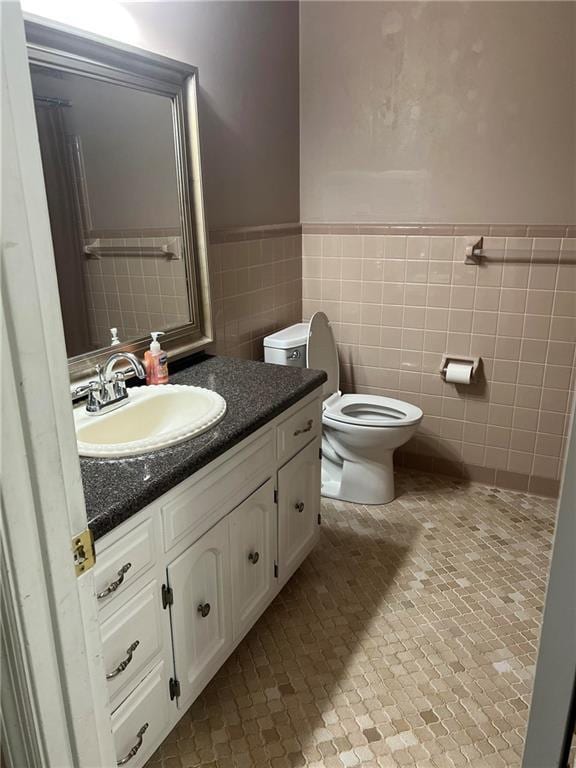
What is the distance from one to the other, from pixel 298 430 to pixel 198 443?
20.9 inches

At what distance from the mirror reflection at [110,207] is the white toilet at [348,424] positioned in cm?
67

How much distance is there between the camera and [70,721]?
757 mm

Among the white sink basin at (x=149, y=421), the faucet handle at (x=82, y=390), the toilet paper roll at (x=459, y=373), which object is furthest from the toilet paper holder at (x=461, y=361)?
the faucet handle at (x=82, y=390)

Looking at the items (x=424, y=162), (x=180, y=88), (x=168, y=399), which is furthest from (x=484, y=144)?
(x=168, y=399)

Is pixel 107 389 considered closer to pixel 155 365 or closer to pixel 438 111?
pixel 155 365

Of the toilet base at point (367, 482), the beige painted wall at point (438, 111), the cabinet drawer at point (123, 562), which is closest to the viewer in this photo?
the cabinet drawer at point (123, 562)

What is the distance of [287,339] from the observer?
2.54 metres

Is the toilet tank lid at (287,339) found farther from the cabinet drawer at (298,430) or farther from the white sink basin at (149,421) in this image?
the white sink basin at (149,421)

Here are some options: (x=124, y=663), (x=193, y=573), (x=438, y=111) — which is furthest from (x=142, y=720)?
(x=438, y=111)

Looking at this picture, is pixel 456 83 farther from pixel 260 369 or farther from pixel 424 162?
pixel 260 369

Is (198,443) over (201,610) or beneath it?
over

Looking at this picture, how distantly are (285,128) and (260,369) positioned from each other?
134cm

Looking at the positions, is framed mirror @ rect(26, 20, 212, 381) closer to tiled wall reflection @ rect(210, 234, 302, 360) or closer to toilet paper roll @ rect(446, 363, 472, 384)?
tiled wall reflection @ rect(210, 234, 302, 360)

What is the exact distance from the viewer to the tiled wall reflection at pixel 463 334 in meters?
2.49
